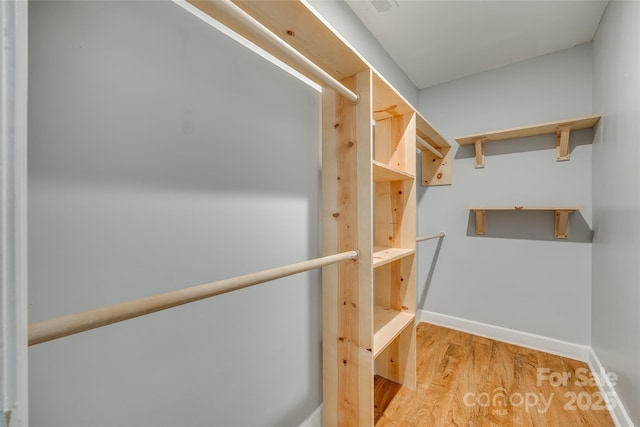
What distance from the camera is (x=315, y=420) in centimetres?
127

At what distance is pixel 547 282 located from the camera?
2.01m

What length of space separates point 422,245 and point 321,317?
1.55 m

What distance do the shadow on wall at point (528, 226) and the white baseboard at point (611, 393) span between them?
2.66 feet

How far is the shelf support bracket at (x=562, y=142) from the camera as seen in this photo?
6.01 ft

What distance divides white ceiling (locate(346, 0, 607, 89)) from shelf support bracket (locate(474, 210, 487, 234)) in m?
1.20

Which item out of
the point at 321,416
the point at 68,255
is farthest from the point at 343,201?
the point at 321,416

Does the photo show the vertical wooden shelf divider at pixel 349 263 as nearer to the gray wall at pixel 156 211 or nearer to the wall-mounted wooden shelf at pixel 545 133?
the gray wall at pixel 156 211

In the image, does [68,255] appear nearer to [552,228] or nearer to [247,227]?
[247,227]

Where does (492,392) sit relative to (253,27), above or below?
below

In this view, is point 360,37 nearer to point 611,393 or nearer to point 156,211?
point 156,211

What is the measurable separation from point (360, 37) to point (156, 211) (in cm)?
159

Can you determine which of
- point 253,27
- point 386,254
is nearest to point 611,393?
point 386,254

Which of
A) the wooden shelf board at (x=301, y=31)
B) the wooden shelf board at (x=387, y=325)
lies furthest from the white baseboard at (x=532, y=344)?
the wooden shelf board at (x=301, y=31)

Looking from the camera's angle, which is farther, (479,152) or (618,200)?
(479,152)
